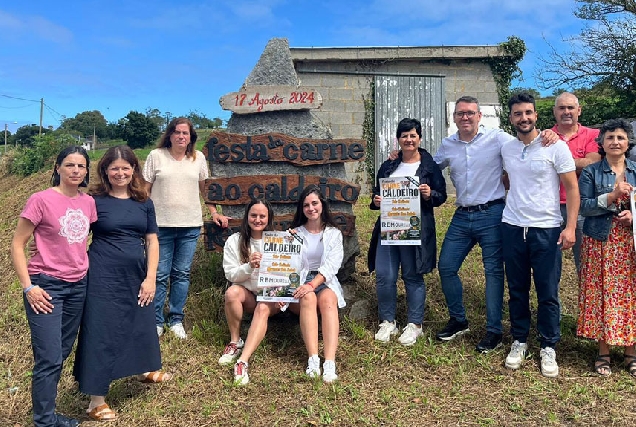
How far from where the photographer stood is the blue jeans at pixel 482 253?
371cm

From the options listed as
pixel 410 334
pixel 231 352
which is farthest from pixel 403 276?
pixel 231 352

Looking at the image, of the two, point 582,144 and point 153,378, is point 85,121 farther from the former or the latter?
point 582,144

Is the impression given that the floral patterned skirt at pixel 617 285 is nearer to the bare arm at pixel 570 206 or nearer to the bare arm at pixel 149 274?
the bare arm at pixel 570 206

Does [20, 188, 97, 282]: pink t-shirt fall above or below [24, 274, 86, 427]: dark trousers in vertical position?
above

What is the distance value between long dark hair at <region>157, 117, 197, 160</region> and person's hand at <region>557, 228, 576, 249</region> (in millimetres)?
2831

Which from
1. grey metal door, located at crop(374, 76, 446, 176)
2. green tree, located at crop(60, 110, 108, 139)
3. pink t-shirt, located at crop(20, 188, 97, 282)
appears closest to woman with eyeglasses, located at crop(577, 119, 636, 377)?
pink t-shirt, located at crop(20, 188, 97, 282)

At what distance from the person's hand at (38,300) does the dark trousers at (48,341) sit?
0.11 feet

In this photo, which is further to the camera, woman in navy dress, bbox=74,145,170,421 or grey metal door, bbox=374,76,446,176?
grey metal door, bbox=374,76,446,176

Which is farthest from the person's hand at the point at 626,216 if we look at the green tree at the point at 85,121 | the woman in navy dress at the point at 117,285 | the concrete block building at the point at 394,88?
the green tree at the point at 85,121

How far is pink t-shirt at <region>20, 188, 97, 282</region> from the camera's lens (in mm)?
2656

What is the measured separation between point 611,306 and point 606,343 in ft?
1.06

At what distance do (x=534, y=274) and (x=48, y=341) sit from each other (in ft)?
10.2

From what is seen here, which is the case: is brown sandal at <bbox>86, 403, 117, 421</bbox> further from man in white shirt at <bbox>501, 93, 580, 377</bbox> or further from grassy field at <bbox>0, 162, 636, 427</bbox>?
man in white shirt at <bbox>501, 93, 580, 377</bbox>

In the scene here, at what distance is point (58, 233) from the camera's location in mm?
2695
